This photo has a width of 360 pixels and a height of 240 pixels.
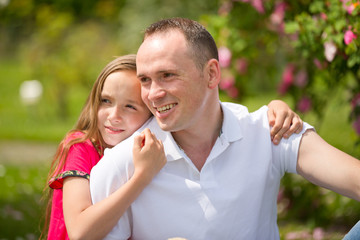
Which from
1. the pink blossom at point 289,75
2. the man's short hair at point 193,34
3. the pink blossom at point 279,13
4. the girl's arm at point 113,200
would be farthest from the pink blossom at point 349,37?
the pink blossom at point 289,75

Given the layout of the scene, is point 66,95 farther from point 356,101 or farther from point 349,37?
point 349,37

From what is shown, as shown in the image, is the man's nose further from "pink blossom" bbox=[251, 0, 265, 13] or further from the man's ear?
"pink blossom" bbox=[251, 0, 265, 13]

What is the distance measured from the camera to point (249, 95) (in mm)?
5215

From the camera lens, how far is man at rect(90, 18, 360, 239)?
2.43 m

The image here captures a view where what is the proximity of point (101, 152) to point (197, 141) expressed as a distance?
612mm

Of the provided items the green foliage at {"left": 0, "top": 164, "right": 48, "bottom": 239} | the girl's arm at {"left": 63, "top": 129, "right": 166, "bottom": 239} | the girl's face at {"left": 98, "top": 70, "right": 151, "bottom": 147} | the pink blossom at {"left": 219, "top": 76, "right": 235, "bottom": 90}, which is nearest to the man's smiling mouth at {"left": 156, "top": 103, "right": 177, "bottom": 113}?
the girl's arm at {"left": 63, "top": 129, "right": 166, "bottom": 239}

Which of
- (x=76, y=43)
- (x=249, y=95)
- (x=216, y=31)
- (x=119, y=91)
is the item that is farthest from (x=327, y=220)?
(x=76, y=43)

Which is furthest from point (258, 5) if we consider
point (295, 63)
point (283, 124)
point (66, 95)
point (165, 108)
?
point (66, 95)

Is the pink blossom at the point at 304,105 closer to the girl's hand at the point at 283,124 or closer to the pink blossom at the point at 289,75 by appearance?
the pink blossom at the point at 289,75

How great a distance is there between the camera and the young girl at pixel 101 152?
2.35 metres

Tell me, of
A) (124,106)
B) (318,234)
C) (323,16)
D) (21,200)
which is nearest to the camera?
(124,106)

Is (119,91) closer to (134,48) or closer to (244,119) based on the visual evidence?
(244,119)

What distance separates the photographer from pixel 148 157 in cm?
239

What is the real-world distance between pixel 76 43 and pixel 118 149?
1150cm
